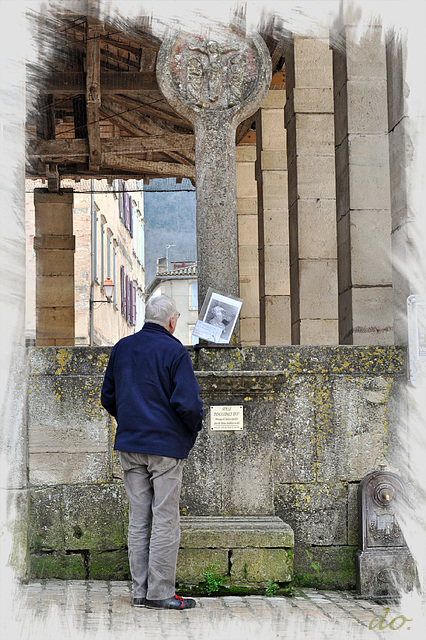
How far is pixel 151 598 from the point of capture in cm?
500

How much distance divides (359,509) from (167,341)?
1.72 meters

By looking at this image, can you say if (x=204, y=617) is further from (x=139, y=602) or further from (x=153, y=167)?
(x=153, y=167)

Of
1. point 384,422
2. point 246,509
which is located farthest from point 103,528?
point 384,422

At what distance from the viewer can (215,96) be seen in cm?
631

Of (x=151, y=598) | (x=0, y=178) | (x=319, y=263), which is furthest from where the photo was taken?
(x=319, y=263)

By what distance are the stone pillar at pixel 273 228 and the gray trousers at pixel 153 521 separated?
22.6 feet

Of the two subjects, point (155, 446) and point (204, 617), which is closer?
point (204, 617)

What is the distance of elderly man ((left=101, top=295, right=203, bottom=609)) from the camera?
197 inches

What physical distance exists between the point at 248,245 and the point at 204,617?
32.3 ft

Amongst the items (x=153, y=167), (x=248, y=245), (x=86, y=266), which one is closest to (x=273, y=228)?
(x=248, y=245)

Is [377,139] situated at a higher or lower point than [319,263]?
higher

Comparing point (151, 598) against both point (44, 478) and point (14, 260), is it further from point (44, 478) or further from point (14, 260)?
point (14, 260)

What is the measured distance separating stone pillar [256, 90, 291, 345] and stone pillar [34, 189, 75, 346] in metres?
3.60

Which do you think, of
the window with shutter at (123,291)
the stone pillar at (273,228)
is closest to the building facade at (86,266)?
the window with shutter at (123,291)
